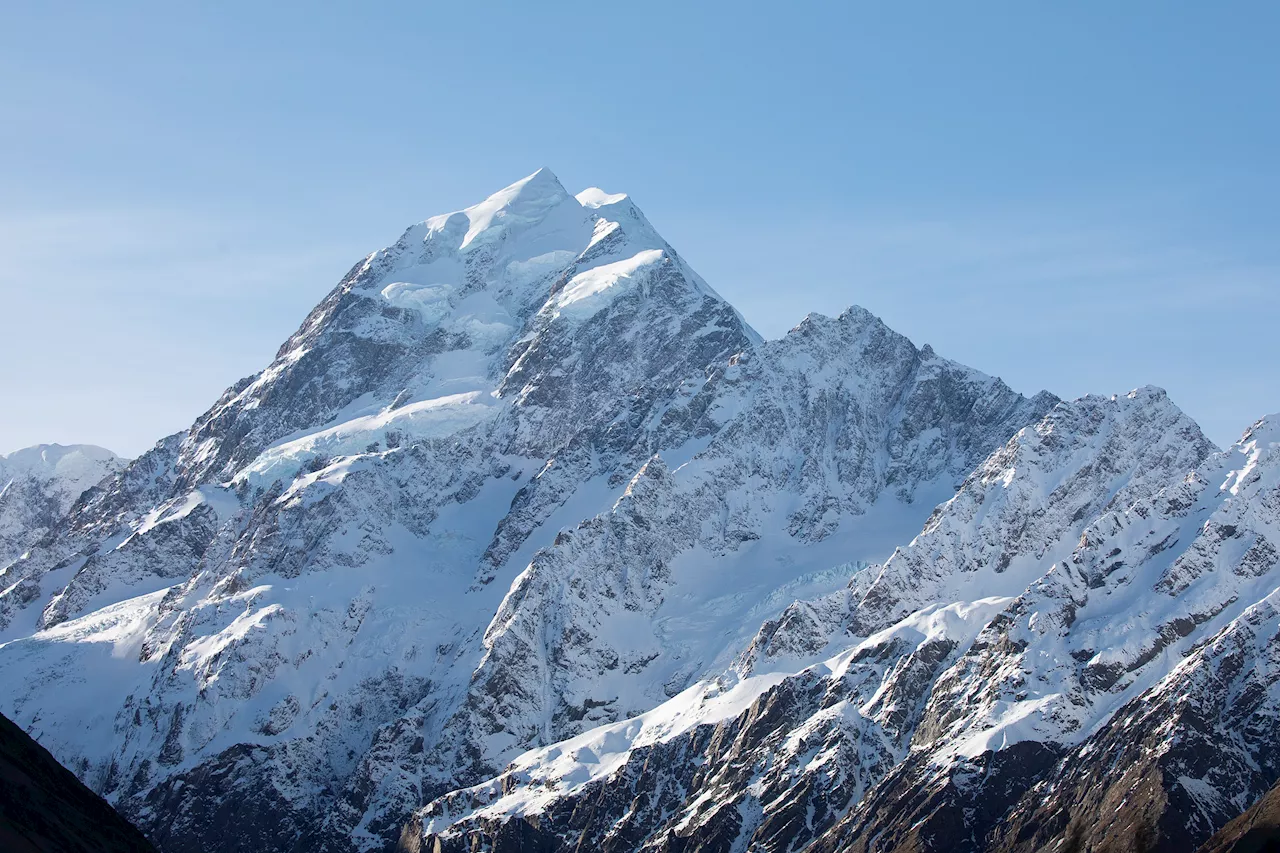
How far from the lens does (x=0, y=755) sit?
134125 mm

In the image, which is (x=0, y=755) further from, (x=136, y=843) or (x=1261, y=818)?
(x=1261, y=818)

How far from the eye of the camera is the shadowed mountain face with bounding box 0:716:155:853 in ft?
401

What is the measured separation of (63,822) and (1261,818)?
12178 cm

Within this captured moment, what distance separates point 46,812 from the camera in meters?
131

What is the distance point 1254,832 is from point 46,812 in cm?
12016

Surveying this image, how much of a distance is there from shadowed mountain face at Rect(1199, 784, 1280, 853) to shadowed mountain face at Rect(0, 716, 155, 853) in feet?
357

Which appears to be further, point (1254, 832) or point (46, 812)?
point (1254, 832)

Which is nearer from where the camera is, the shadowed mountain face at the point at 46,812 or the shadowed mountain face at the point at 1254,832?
the shadowed mountain face at the point at 46,812

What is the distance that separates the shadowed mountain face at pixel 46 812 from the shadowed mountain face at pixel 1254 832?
109 m

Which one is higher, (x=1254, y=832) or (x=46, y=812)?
(x=46, y=812)

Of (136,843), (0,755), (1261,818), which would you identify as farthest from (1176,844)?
(0,755)

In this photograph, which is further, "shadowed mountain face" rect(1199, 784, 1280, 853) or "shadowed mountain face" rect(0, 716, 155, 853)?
"shadowed mountain face" rect(1199, 784, 1280, 853)

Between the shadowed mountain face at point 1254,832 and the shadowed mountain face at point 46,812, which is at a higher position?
the shadowed mountain face at point 46,812

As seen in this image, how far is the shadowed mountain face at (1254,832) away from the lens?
17825 cm
